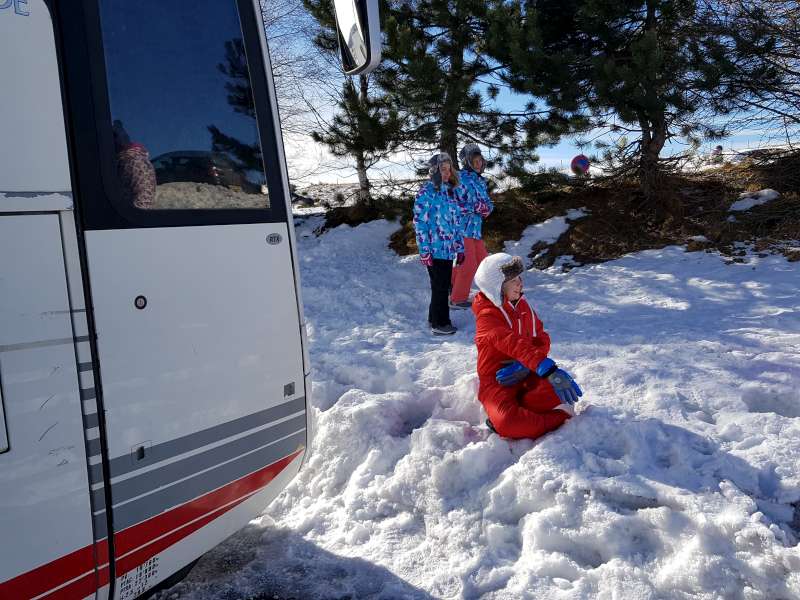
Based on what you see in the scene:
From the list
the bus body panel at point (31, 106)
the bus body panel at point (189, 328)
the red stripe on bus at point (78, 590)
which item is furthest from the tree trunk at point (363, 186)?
the red stripe on bus at point (78, 590)

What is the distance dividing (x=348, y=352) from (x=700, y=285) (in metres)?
4.08

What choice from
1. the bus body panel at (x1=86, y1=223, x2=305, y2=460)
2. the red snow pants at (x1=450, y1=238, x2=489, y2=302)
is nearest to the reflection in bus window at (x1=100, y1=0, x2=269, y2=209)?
the bus body panel at (x1=86, y1=223, x2=305, y2=460)

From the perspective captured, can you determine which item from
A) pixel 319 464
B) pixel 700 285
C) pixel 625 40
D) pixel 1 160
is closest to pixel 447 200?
pixel 700 285

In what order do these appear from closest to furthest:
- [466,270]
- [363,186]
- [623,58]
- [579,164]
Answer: [466,270] → [623,58] → [579,164] → [363,186]

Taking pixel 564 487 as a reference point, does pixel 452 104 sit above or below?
above

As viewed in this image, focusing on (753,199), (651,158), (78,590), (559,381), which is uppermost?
(651,158)

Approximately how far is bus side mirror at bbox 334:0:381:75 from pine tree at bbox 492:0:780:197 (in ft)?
20.2

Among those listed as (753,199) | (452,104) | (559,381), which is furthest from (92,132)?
(753,199)

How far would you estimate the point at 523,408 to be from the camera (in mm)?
3920

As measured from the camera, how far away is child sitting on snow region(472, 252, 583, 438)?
378 centimetres

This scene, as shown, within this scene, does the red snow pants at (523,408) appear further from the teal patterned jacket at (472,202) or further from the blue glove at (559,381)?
the teal patterned jacket at (472,202)

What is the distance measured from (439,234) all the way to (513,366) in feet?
9.45

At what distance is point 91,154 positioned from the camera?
222cm

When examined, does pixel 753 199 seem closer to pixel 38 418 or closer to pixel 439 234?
pixel 439 234
